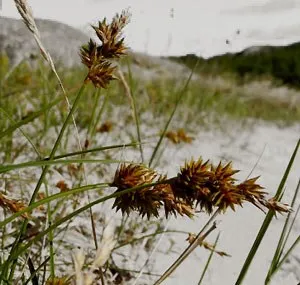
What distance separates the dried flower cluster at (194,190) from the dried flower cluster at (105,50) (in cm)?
10

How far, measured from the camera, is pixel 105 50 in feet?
1.81

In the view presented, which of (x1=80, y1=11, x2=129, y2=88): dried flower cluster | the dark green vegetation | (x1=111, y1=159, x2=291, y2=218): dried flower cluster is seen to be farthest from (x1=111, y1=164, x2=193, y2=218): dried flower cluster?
the dark green vegetation

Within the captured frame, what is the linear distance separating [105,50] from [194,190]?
0.61 feet

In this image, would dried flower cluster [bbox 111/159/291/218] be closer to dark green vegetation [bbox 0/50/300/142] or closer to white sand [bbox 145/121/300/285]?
white sand [bbox 145/121/300/285]

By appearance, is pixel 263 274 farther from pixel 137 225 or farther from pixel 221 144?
pixel 221 144

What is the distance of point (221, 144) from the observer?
11.3 ft

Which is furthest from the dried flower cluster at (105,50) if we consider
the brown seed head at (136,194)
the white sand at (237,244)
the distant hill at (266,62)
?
the distant hill at (266,62)

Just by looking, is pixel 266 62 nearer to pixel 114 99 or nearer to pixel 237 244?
pixel 114 99

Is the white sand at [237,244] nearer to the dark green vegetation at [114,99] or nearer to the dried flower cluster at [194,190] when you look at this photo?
the dried flower cluster at [194,190]

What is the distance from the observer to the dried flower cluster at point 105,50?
21.4 inches

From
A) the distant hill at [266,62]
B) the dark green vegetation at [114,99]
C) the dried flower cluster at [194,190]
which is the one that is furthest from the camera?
the distant hill at [266,62]

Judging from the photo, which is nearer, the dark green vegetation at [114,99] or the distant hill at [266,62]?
the dark green vegetation at [114,99]

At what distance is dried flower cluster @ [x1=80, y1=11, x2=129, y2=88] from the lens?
544 millimetres

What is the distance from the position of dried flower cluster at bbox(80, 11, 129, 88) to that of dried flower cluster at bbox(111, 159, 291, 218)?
0.10 metres
